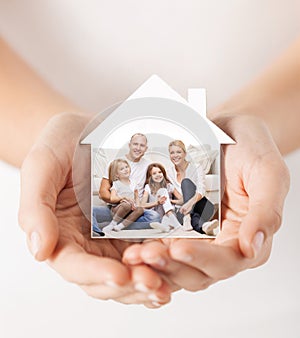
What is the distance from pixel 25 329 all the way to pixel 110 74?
0.31m

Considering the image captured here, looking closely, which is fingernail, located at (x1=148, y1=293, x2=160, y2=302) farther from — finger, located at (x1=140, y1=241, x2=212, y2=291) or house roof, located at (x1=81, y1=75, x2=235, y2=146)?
house roof, located at (x1=81, y1=75, x2=235, y2=146)

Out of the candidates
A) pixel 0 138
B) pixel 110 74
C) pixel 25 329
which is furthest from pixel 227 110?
pixel 25 329

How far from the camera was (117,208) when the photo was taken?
1.48 ft

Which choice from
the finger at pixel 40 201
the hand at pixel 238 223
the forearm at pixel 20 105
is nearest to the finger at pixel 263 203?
the hand at pixel 238 223

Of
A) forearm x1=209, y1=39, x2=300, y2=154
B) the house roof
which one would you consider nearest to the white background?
forearm x1=209, y1=39, x2=300, y2=154

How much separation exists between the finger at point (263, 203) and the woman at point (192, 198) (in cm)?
3

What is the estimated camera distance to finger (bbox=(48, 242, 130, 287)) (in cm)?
36

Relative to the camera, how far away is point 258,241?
38 cm

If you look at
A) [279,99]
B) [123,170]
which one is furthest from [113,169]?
[279,99]

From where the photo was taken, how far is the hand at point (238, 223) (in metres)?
0.36

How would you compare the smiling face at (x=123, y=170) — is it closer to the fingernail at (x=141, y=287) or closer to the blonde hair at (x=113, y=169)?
the blonde hair at (x=113, y=169)

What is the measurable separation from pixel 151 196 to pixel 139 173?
2 cm

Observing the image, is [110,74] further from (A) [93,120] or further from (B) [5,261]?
(B) [5,261]

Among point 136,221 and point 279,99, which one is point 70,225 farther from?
point 279,99
